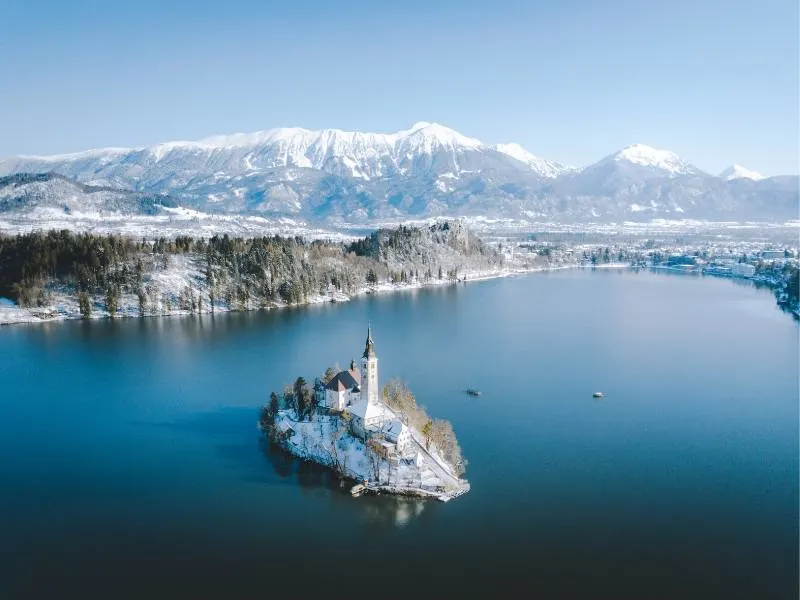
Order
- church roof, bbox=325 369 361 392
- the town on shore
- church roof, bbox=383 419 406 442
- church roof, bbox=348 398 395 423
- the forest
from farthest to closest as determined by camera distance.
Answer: the forest → the town on shore → church roof, bbox=325 369 361 392 → church roof, bbox=348 398 395 423 → church roof, bbox=383 419 406 442

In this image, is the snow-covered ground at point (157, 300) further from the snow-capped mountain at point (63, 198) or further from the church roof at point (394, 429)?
the snow-capped mountain at point (63, 198)

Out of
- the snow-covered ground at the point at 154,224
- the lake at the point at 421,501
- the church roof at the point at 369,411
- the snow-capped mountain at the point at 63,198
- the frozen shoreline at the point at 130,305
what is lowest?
the lake at the point at 421,501

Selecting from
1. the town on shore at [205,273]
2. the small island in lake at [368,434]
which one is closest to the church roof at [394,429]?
the small island in lake at [368,434]

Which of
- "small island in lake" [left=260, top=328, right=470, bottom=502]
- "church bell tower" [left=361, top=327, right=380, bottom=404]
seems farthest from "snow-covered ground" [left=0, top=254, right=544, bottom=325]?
"church bell tower" [left=361, top=327, right=380, bottom=404]

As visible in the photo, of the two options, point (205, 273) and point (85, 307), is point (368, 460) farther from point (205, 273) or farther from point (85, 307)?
point (205, 273)

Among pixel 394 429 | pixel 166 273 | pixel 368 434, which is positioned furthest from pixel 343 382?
pixel 166 273

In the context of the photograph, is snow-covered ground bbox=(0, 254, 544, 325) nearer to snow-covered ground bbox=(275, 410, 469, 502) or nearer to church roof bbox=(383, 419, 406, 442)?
snow-covered ground bbox=(275, 410, 469, 502)
